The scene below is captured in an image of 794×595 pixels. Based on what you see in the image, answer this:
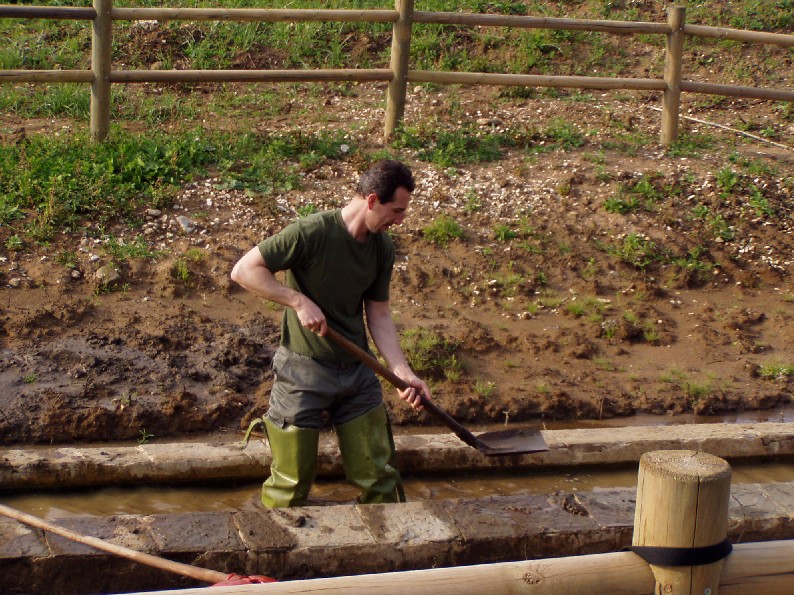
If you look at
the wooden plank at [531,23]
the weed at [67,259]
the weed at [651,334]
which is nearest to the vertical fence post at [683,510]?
the weed at [651,334]

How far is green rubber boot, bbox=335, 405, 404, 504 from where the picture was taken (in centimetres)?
462

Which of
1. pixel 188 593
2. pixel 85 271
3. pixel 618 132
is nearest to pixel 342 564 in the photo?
pixel 188 593

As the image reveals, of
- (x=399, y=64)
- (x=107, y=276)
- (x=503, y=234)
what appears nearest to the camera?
(x=107, y=276)

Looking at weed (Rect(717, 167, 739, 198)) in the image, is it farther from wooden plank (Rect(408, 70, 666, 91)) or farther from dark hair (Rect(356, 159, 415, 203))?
dark hair (Rect(356, 159, 415, 203))

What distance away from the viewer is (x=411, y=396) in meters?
4.48

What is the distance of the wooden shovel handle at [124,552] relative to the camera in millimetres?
3521

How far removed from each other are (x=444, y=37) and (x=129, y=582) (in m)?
8.27

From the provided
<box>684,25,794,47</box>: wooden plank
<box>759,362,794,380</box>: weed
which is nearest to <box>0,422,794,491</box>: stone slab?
<box>759,362,794,380</box>: weed

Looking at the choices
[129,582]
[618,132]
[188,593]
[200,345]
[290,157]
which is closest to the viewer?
[188,593]

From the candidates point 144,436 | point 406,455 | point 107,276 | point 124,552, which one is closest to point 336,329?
point 406,455

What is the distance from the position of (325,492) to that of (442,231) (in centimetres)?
317

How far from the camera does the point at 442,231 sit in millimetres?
8023

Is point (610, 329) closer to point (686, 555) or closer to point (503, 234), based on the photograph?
point (503, 234)

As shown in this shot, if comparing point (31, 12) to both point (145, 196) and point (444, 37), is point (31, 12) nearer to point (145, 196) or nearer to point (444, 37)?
point (145, 196)
